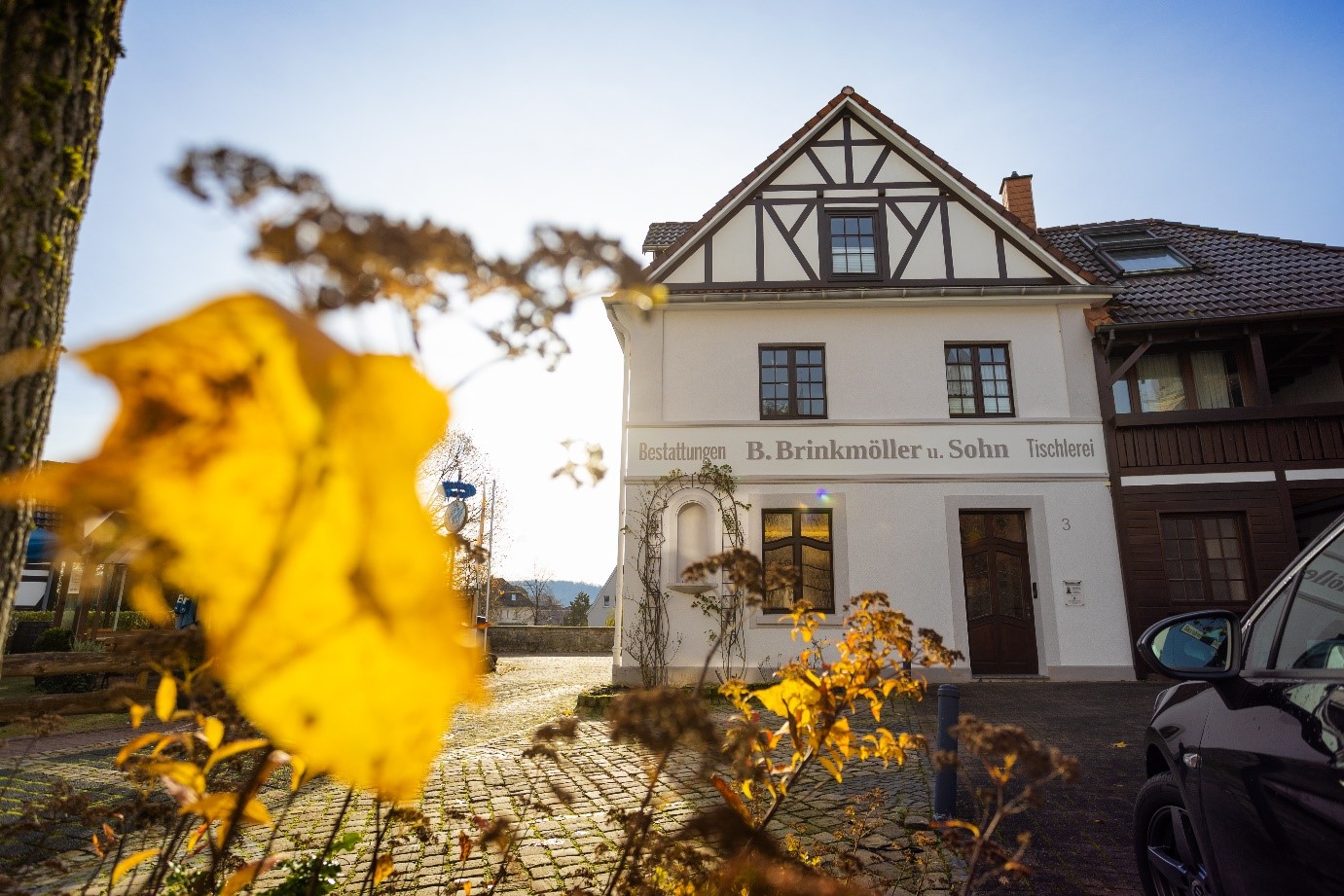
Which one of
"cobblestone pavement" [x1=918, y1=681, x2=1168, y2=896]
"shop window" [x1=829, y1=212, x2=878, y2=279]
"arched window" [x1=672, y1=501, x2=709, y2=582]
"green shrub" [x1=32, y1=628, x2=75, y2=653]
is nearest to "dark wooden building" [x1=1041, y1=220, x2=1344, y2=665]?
"cobblestone pavement" [x1=918, y1=681, x2=1168, y2=896]

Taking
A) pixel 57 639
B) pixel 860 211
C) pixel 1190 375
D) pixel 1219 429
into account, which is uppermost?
pixel 860 211

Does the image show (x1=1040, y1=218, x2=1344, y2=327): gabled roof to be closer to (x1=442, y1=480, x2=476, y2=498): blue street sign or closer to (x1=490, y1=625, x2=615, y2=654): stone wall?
(x1=442, y1=480, x2=476, y2=498): blue street sign

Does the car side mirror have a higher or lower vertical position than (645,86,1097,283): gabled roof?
lower

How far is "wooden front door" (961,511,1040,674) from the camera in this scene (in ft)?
35.1

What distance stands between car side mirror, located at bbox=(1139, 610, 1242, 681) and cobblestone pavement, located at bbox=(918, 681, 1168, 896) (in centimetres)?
58

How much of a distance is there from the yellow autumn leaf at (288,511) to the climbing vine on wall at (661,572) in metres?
9.27

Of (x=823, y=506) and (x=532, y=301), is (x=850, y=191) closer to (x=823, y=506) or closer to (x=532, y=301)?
(x=823, y=506)

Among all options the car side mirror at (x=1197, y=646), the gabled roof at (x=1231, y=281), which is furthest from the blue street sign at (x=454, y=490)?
the gabled roof at (x=1231, y=281)

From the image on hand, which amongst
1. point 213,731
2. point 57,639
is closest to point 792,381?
point 213,731

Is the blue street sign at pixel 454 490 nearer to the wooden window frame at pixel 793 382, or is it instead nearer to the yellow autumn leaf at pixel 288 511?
the yellow autumn leaf at pixel 288 511

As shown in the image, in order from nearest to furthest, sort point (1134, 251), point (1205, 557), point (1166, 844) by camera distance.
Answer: point (1166, 844), point (1205, 557), point (1134, 251)

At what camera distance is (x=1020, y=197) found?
572 inches

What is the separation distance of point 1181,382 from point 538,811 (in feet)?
40.6

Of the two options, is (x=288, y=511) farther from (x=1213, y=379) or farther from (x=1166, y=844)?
(x=1213, y=379)
